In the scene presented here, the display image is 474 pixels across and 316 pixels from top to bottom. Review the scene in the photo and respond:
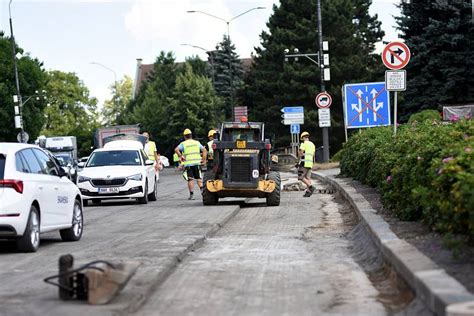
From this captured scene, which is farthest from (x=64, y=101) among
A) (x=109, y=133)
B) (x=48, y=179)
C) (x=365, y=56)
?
(x=48, y=179)

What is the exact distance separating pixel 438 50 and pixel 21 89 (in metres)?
54.0

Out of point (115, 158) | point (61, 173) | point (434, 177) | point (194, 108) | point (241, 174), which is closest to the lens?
point (434, 177)

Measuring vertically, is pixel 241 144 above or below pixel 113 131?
below

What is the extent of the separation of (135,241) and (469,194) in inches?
252

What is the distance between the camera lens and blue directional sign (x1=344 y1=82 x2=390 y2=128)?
31656 mm

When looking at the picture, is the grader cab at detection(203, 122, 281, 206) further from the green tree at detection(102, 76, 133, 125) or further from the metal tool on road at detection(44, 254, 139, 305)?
the green tree at detection(102, 76, 133, 125)

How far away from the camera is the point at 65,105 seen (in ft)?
476

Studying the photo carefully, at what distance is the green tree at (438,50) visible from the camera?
170 feet

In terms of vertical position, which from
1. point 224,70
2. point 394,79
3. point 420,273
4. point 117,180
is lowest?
point 420,273

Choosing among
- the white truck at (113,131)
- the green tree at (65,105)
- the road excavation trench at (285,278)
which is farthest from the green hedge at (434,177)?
the green tree at (65,105)

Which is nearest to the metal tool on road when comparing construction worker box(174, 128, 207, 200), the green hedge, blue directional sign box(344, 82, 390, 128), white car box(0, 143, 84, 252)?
the green hedge

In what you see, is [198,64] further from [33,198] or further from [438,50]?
[33,198]

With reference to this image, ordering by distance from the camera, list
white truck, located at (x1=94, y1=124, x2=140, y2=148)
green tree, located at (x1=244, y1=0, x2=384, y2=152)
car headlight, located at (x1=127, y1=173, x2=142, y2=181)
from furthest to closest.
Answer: green tree, located at (x1=244, y1=0, x2=384, y2=152), white truck, located at (x1=94, y1=124, x2=140, y2=148), car headlight, located at (x1=127, y1=173, x2=142, y2=181)

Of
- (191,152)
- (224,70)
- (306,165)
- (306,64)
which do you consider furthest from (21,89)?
(191,152)
